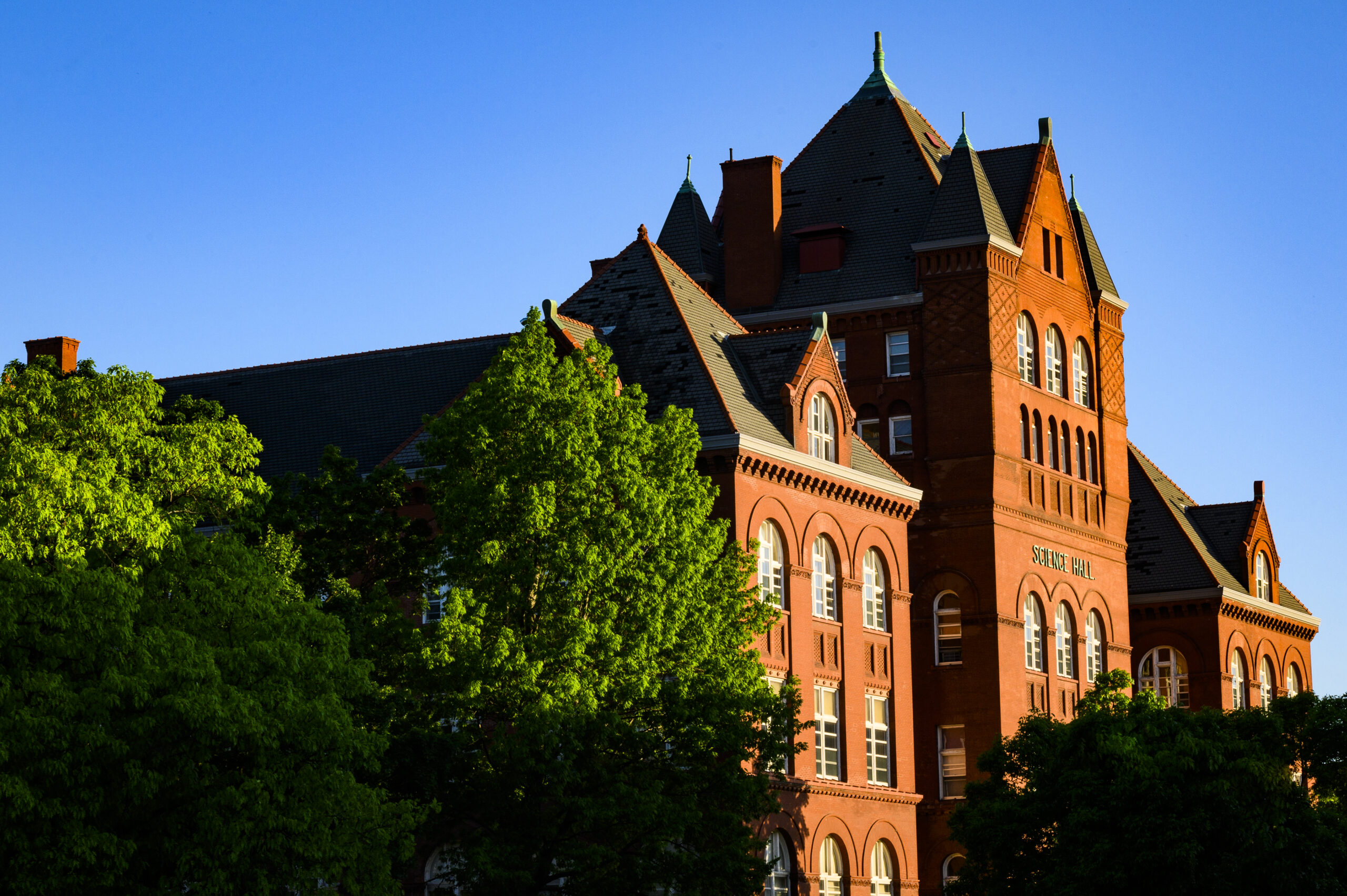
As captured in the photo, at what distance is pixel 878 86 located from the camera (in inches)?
2940

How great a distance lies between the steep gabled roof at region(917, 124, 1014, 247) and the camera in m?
66.8

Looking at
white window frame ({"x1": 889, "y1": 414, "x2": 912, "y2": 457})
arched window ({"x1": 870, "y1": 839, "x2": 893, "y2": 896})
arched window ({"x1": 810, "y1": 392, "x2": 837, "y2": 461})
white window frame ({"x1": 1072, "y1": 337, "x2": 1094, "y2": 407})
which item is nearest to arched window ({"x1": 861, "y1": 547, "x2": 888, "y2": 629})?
arched window ({"x1": 810, "y1": 392, "x2": 837, "y2": 461})

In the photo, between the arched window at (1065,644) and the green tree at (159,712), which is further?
the arched window at (1065,644)

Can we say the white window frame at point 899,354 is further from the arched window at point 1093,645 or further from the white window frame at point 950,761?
the white window frame at point 950,761

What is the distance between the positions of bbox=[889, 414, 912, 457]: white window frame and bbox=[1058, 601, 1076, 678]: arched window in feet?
23.5

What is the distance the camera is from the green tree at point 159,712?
118ft

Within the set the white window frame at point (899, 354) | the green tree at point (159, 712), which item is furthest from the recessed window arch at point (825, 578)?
the green tree at point (159, 712)

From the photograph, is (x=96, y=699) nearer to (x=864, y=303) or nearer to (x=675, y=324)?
(x=675, y=324)

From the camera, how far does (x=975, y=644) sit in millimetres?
64438

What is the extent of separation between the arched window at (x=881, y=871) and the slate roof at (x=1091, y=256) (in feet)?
75.6

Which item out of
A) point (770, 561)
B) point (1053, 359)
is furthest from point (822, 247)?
point (770, 561)

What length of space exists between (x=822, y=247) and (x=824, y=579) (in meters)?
14.9

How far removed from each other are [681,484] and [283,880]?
Result: 43.1ft

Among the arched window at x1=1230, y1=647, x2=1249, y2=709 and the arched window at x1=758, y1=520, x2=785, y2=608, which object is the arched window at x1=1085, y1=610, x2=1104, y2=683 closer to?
the arched window at x1=1230, y1=647, x2=1249, y2=709
